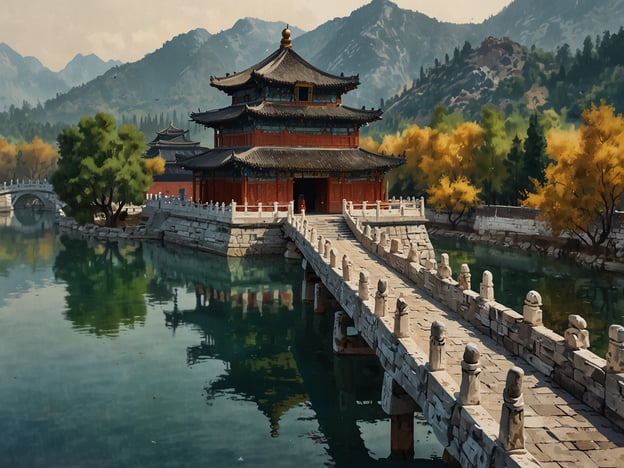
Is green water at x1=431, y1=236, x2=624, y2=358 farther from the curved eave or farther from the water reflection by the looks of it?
the curved eave

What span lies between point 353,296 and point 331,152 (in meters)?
30.6

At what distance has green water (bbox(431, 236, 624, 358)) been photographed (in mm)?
29703

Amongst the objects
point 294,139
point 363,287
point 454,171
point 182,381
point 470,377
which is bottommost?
point 182,381

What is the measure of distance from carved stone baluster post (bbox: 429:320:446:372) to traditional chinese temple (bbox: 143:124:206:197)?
7506cm

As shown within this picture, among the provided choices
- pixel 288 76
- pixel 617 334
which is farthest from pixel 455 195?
pixel 617 334

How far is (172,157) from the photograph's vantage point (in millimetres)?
97562

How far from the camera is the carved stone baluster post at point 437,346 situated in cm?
1273

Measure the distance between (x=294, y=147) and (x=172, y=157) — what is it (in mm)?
52185

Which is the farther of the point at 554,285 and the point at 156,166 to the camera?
the point at 156,166

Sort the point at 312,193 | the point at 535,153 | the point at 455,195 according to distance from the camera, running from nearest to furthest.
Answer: the point at 312,193 → the point at 535,153 → the point at 455,195

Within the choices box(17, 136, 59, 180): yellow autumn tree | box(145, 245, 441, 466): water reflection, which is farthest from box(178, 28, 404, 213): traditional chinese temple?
box(17, 136, 59, 180): yellow autumn tree

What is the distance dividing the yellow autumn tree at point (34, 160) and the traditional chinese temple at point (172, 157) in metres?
30.0

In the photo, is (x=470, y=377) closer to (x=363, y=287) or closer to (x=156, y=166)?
(x=363, y=287)

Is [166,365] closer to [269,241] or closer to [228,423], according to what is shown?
[228,423]
